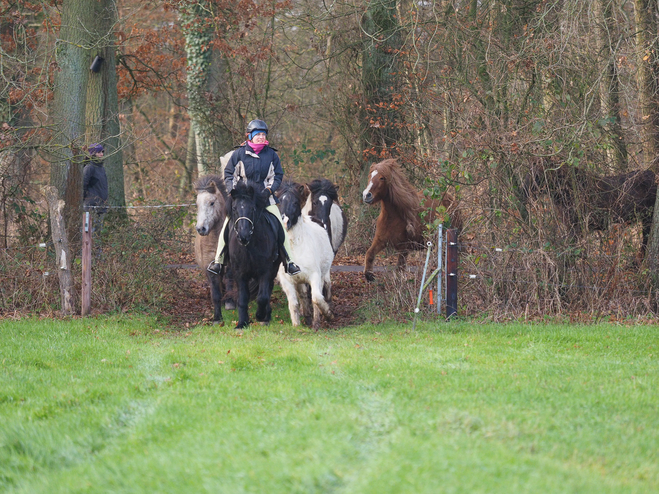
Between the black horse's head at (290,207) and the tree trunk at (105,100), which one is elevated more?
the tree trunk at (105,100)

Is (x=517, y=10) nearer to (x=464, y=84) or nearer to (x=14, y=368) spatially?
(x=464, y=84)

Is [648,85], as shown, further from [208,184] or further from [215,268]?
[215,268]

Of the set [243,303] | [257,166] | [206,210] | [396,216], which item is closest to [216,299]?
[243,303]

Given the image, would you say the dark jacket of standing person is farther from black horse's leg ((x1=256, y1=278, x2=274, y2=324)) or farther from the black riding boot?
black horse's leg ((x1=256, y1=278, x2=274, y2=324))

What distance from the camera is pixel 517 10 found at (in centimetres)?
1409

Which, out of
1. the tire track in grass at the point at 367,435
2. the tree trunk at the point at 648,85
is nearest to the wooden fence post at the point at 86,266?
the tire track in grass at the point at 367,435

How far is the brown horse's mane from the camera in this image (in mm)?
13789

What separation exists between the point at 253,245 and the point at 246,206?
25.2 inches

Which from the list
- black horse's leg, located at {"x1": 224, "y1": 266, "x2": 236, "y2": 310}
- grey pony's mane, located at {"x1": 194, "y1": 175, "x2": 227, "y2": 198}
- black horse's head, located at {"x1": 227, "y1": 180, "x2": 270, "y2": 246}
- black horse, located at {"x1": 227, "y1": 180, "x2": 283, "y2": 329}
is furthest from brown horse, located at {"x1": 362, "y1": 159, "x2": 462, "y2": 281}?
black horse's head, located at {"x1": 227, "y1": 180, "x2": 270, "y2": 246}

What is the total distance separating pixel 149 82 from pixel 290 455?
58.0 feet

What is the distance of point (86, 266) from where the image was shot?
11.4 meters

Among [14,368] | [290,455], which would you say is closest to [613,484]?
[290,455]

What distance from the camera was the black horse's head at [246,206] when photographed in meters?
10.1

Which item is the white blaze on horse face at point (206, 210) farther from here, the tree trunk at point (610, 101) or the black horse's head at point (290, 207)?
the tree trunk at point (610, 101)
